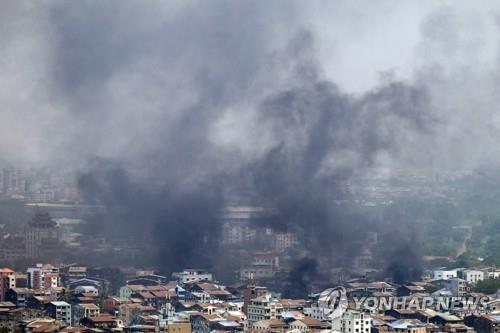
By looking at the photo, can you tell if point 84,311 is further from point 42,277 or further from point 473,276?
point 473,276

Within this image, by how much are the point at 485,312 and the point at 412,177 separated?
15357 millimetres

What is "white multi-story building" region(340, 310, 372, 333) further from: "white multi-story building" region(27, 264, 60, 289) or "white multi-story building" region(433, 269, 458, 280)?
"white multi-story building" region(433, 269, 458, 280)

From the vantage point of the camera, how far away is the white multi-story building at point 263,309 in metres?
33.8

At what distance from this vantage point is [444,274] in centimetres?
4047

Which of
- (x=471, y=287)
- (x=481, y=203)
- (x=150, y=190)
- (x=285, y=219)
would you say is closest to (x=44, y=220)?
(x=150, y=190)

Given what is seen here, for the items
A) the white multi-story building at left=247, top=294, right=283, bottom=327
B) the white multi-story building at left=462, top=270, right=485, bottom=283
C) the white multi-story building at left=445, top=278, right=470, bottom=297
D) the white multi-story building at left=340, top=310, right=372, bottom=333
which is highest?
the white multi-story building at left=462, top=270, right=485, bottom=283

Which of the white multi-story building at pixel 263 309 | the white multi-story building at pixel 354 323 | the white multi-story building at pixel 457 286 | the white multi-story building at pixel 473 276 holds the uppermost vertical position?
the white multi-story building at pixel 473 276

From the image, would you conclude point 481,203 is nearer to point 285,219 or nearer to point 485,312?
point 285,219

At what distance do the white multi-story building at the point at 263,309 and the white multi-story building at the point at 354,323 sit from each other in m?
1.60

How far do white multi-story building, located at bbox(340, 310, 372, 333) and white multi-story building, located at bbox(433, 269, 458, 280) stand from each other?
7.78 m

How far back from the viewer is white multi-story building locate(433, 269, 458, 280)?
40.2 m

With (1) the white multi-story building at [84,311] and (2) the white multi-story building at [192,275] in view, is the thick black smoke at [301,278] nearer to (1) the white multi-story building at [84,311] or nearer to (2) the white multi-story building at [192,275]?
(2) the white multi-story building at [192,275]

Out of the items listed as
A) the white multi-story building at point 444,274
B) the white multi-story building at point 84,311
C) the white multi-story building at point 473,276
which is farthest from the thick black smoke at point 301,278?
the white multi-story building at point 84,311

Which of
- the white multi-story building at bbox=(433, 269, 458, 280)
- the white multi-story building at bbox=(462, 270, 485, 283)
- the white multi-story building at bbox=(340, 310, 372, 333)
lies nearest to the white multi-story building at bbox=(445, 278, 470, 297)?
the white multi-story building at bbox=(462, 270, 485, 283)
